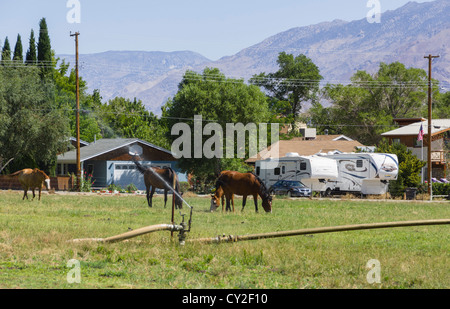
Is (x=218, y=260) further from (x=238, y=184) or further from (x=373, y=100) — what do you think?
(x=373, y=100)

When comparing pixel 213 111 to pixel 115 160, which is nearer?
pixel 115 160

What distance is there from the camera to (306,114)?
365ft

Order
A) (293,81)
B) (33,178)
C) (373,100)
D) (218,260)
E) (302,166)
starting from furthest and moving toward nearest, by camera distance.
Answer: (293,81) → (373,100) → (302,166) → (33,178) → (218,260)

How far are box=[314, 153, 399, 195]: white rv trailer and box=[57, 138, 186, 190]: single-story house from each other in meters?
19.6

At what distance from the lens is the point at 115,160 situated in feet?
202

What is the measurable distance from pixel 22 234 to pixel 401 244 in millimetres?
10028

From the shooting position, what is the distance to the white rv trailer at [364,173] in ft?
157

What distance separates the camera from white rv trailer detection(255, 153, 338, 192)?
48.9 m

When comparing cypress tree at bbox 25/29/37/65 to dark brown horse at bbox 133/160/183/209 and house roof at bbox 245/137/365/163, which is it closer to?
house roof at bbox 245/137/365/163

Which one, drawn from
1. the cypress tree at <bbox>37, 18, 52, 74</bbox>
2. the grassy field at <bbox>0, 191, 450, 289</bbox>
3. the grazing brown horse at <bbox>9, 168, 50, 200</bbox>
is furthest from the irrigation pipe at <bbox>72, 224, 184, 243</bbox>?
the cypress tree at <bbox>37, 18, 52, 74</bbox>

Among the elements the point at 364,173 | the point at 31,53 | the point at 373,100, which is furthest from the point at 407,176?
the point at 373,100

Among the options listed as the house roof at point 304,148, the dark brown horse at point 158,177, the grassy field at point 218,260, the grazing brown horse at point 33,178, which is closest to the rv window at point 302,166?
the house roof at point 304,148

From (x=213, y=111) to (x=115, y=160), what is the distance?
35.4 feet

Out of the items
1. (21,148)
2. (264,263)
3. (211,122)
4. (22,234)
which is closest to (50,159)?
(21,148)
